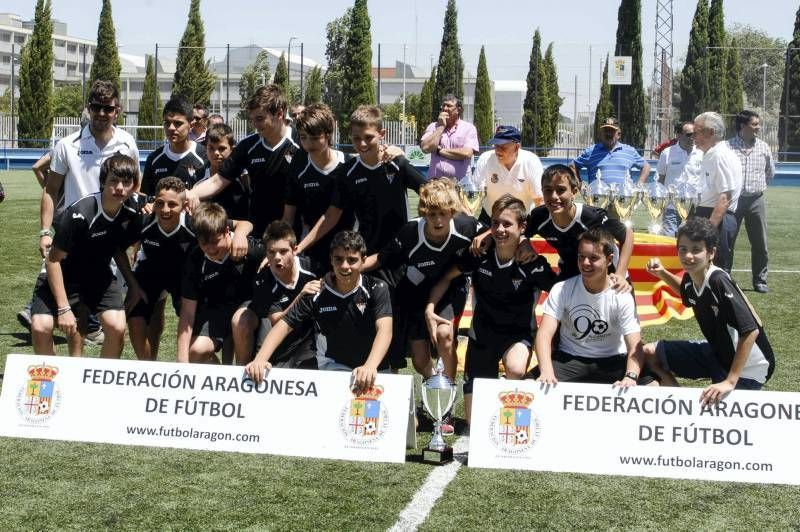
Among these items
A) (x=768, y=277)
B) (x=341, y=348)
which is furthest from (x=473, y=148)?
(x=341, y=348)

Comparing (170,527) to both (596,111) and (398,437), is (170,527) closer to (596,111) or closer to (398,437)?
(398,437)

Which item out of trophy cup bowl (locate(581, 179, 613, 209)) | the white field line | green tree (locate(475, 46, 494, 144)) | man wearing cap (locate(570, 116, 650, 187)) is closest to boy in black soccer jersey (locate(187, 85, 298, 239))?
the white field line

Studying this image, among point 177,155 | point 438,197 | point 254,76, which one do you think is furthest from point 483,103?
point 438,197

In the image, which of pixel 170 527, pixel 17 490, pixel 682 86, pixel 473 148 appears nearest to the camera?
pixel 170 527

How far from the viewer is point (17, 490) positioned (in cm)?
471

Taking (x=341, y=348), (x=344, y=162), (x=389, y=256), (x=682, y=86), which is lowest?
(x=341, y=348)

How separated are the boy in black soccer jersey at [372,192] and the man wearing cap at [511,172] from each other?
2.68m

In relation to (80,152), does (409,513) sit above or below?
below

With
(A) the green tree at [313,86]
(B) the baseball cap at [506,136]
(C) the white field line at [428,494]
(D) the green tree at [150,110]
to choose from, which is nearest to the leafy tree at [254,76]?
(A) the green tree at [313,86]

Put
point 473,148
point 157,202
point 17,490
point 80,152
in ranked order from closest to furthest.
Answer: point 17,490 → point 157,202 → point 80,152 → point 473,148

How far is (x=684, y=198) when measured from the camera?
1016 cm

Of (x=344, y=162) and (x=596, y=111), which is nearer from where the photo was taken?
(x=344, y=162)

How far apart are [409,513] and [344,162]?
105 inches

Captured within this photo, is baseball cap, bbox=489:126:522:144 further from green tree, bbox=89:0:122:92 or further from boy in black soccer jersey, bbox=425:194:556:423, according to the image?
green tree, bbox=89:0:122:92
